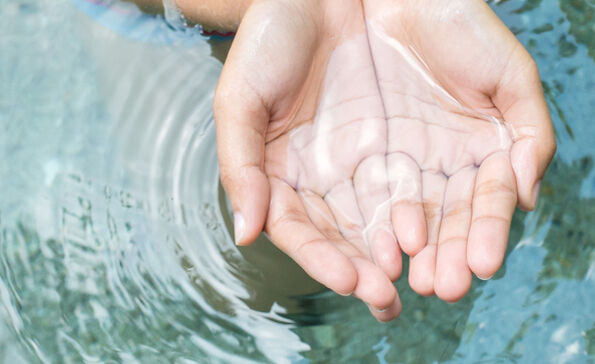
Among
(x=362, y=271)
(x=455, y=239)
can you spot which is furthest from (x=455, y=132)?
(x=362, y=271)

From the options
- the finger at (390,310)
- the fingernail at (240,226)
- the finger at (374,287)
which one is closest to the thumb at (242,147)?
the fingernail at (240,226)

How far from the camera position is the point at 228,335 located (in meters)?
2.14

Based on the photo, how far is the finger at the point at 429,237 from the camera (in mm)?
1500

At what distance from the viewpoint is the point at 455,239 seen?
1.54 metres

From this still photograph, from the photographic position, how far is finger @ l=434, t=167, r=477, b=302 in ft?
4.74

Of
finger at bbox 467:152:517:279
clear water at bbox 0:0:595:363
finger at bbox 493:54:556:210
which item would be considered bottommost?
clear water at bbox 0:0:595:363

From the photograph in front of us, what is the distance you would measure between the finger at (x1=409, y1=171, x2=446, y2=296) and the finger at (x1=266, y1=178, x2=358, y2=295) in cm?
18

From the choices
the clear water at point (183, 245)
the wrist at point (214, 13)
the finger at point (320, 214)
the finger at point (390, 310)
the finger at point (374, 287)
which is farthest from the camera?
the wrist at point (214, 13)

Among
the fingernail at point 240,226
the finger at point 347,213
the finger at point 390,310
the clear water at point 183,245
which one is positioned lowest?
the clear water at point 183,245

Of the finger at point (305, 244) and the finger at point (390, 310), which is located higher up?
the finger at point (305, 244)

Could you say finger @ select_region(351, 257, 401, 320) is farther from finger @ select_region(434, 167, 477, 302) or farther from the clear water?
the clear water

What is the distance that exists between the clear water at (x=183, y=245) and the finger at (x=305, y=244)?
24.0 inches

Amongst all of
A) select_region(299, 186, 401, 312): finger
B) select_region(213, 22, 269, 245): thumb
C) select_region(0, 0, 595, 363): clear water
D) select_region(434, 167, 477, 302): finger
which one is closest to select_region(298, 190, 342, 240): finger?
select_region(299, 186, 401, 312): finger

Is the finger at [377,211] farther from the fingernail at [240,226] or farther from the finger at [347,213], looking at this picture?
the fingernail at [240,226]
